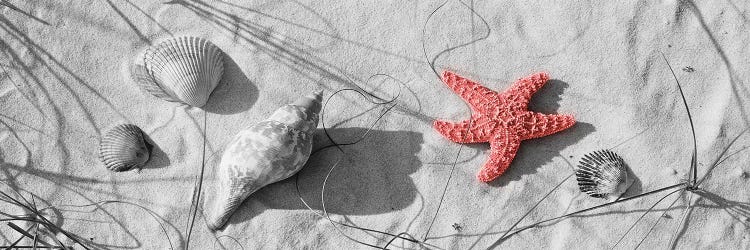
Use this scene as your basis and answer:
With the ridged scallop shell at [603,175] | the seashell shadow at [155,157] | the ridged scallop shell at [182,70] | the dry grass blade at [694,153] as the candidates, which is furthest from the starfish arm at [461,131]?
the seashell shadow at [155,157]

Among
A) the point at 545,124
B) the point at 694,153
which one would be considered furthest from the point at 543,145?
the point at 694,153

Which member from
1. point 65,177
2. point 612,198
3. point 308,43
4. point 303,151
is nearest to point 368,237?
point 303,151

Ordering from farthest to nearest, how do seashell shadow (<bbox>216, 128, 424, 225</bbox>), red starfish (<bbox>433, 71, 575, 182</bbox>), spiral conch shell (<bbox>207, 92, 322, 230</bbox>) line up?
seashell shadow (<bbox>216, 128, 424, 225</bbox>)
red starfish (<bbox>433, 71, 575, 182</bbox>)
spiral conch shell (<bbox>207, 92, 322, 230</bbox>)

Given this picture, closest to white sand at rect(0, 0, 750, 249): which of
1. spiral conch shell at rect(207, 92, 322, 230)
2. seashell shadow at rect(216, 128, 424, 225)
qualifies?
seashell shadow at rect(216, 128, 424, 225)

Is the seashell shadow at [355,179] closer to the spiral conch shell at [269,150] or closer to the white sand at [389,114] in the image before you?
the white sand at [389,114]

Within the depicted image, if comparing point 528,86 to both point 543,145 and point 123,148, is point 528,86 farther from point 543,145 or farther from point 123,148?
point 123,148

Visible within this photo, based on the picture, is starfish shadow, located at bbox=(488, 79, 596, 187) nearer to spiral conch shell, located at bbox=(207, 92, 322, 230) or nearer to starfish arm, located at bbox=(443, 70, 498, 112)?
starfish arm, located at bbox=(443, 70, 498, 112)
